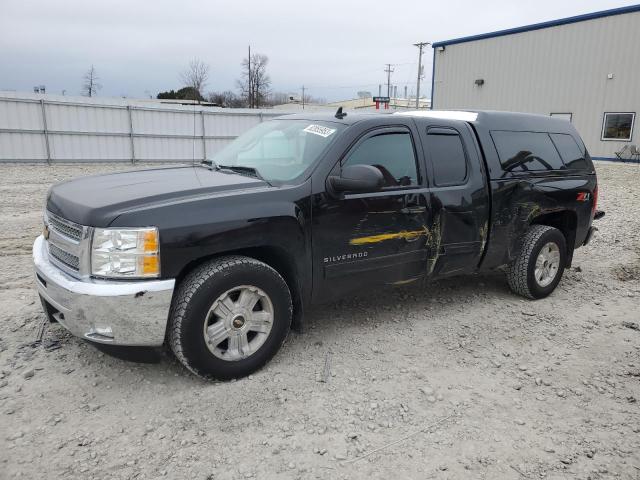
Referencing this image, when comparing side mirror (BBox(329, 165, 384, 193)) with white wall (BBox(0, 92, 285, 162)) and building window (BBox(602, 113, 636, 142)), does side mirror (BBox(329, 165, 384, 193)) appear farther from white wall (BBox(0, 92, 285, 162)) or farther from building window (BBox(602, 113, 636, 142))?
building window (BBox(602, 113, 636, 142))

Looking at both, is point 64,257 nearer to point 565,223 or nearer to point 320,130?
point 320,130

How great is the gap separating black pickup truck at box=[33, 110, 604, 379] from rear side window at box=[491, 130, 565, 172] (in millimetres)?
18

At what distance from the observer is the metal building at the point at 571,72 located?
2070 centimetres

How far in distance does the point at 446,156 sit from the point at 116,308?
117 inches

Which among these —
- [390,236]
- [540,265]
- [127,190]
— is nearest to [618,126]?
[540,265]

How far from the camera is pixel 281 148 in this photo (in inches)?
160

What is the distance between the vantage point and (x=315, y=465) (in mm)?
2623

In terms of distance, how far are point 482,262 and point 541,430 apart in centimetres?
200

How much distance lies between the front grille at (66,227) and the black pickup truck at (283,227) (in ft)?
0.05

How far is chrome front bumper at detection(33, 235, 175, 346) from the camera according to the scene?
288 centimetres

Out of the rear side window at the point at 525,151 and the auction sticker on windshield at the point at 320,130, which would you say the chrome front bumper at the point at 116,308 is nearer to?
the auction sticker on windshield at the point at 320,130

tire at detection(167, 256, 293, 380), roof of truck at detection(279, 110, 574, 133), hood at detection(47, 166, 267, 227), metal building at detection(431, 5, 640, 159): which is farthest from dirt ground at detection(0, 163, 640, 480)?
metal building at detection(431, 5, 640, 159)

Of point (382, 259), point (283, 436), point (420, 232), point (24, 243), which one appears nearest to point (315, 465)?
point (283, 436)

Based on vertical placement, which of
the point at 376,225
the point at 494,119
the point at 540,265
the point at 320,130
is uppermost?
the point at 494,119
